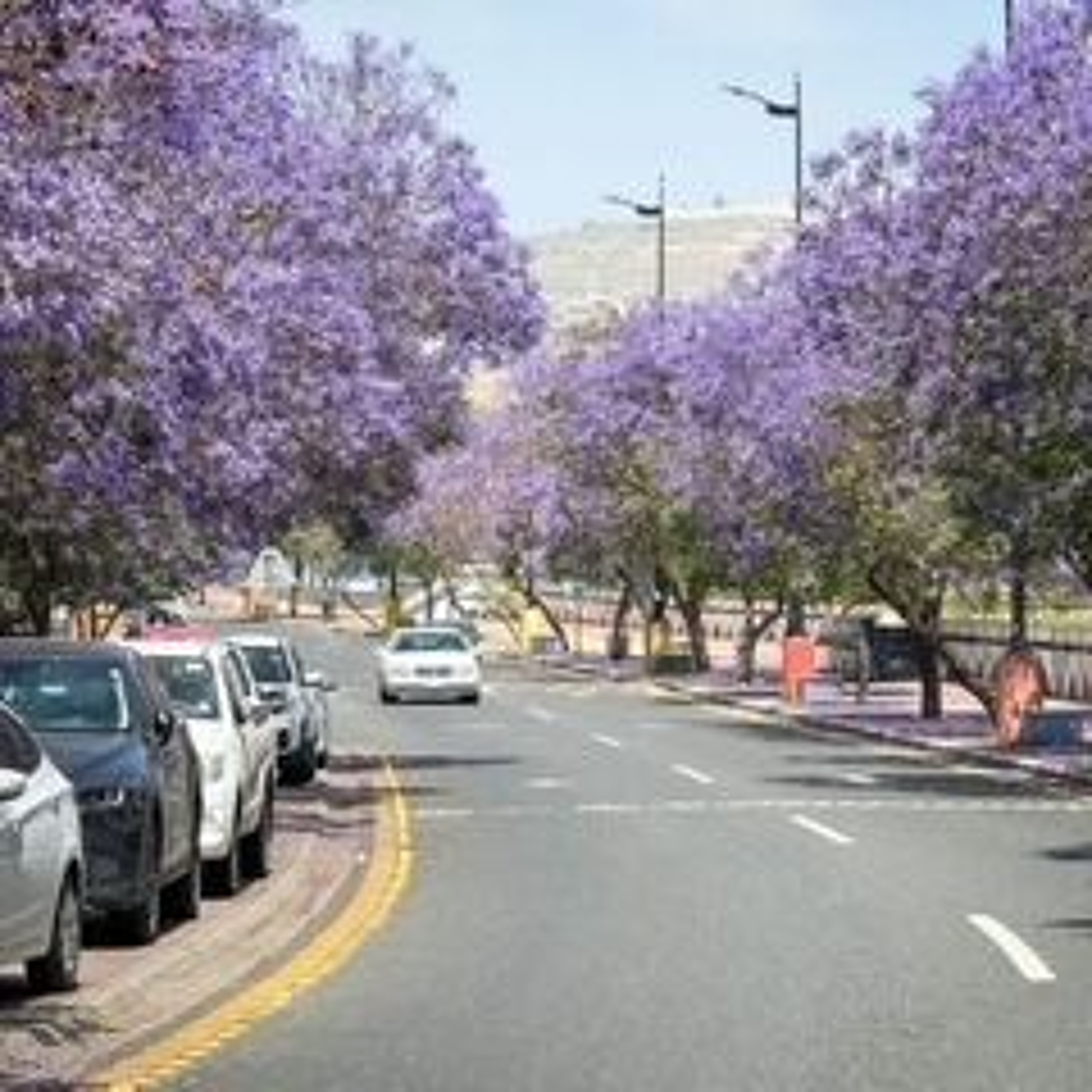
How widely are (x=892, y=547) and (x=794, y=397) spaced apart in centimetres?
276

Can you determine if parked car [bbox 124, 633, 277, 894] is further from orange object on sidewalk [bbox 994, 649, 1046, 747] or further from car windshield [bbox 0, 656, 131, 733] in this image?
orange object on sidewalk [bbox 994, 649, 1046, 747]

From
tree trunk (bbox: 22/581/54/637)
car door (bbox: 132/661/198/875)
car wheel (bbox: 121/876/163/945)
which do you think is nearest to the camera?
car wheel (bbox: 121/876/163/945)

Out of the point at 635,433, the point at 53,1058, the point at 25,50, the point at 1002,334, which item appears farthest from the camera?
the point at 635,433

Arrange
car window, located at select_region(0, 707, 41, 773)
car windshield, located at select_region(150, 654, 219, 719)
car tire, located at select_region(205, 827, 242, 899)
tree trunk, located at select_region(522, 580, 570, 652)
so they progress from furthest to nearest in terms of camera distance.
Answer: tree trunk, located at select_region(522, 580, 570, 652), car windshield, located at select_region(150, 654, 219, 719), car tire, located at select_region(205, 827, 242, 899), car window, located at select_region(0, 707, 41, 773)

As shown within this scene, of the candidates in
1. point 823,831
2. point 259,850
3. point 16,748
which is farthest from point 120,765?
point 823,831

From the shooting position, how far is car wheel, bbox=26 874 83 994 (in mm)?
13328

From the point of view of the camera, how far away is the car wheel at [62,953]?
43.7ft

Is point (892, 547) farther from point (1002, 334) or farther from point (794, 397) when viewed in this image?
point (1002, 334)

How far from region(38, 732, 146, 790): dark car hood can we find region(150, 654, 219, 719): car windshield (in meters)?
3.30

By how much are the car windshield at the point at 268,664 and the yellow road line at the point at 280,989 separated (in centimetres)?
1005

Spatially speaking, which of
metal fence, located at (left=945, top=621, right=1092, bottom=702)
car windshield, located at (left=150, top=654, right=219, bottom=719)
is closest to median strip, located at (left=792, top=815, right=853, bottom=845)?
car windshield, located at (left=150, top=654, right=219, bottom=719)

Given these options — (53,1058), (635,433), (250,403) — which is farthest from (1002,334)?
(635,433)

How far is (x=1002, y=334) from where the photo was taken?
28953 mm

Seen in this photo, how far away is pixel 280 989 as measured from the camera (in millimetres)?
14461
